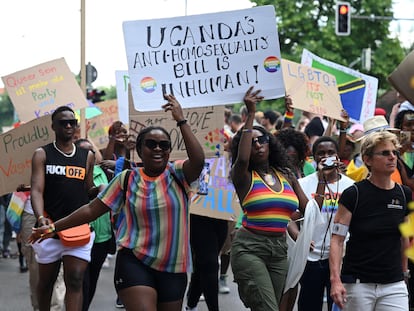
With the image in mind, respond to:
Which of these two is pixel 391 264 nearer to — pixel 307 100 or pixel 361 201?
Result: pixel 361 201

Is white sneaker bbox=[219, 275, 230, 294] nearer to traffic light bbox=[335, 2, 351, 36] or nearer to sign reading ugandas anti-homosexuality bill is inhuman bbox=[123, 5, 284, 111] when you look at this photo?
sign reading ugandas anti-homosexuality bill is inhuman bbox=[123, 5, 284, 111]

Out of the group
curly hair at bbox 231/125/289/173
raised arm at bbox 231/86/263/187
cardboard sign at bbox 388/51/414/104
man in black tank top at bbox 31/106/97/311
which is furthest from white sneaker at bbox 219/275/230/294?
cardboard sign at bbox 388/51/414/104

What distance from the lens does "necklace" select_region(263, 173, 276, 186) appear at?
647 centimetres

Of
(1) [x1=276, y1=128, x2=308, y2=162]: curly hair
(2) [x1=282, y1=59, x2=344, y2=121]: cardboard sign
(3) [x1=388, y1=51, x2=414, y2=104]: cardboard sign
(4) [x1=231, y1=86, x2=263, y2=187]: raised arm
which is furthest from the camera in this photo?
(2) [x1=282, y1=59, x2=344, y2=121]: cardboard sign

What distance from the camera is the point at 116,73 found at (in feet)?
35.0

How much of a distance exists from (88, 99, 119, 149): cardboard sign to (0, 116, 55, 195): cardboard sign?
423 cm

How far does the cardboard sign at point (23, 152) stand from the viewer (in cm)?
817

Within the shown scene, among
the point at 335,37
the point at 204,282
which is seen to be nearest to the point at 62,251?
the point at 204,282

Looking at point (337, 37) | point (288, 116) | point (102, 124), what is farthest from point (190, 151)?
point (337, 37)

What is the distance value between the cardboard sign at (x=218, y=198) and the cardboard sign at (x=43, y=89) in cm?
173

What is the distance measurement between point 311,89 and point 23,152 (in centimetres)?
330

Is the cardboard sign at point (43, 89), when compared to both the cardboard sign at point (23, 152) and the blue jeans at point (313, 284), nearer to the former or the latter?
the cardboard sign at point (23, 152)

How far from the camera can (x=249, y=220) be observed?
6398mm

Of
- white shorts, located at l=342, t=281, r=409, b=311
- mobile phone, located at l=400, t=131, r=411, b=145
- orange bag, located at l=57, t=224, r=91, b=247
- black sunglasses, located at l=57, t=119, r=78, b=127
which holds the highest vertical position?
black sunglasses, located at l=57, t=119, r=78, b=127
